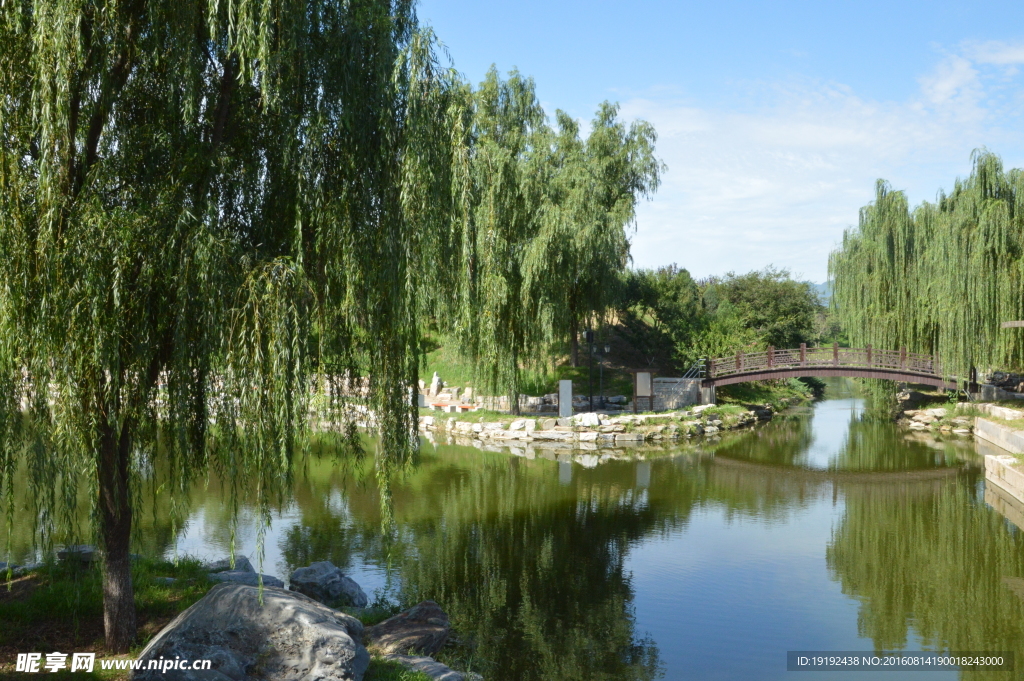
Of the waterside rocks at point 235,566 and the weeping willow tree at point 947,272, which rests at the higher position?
the weeping willow tree at point 947,272

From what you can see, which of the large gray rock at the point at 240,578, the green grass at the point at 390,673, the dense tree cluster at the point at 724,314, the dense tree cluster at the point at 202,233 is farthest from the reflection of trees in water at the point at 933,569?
the dense tree cluster at the point at 724,314

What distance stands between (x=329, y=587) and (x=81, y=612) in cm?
239

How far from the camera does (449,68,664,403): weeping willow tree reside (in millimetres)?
18734

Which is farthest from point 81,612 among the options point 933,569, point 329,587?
point 933,569

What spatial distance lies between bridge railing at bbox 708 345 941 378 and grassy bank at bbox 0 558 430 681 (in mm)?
20401

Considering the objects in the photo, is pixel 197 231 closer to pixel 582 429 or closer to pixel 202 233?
pixel 202 233

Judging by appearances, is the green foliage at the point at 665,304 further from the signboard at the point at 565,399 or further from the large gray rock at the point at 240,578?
the large gray rock at the point at 240,578

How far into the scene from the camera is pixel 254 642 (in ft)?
18.6

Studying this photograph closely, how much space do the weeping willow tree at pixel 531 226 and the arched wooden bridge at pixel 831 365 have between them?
5.85 metres

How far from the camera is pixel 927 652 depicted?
8.02m

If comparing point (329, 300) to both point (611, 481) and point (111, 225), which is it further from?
point (611, 481)

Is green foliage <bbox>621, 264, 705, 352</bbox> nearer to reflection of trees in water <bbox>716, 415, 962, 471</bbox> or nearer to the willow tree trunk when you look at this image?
reflection of trees in water <bbox>716, 415, 962, 471</bbox>

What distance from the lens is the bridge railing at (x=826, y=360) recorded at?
2384 centimetres

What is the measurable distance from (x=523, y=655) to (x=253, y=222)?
486cm
